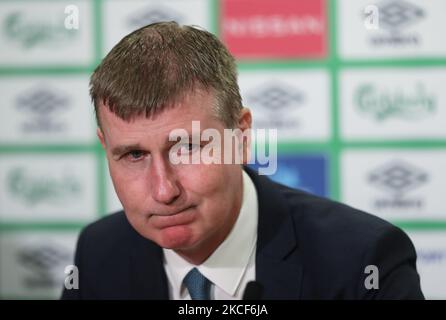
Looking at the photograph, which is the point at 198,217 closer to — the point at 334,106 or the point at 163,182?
the point at 163,182

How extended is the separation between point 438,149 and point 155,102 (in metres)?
1.40

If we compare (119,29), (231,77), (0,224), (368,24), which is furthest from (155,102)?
(0,224)

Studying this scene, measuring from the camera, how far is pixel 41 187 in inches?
94.3

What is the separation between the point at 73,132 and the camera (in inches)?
93.7

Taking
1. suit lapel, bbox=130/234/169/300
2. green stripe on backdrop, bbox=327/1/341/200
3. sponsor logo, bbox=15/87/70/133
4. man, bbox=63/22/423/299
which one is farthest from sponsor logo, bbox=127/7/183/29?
suit lapel, bbox=130/234/169/300

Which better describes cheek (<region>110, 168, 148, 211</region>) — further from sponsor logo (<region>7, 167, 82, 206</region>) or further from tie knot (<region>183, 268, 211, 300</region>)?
sponsor logo (<region>7, 167, 82, 206</region>)

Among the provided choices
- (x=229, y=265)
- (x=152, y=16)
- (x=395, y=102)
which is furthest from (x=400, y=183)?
(x=229, y=265)

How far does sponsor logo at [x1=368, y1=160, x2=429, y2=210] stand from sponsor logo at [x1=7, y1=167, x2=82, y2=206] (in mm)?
1023

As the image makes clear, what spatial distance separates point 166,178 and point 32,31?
1558mm

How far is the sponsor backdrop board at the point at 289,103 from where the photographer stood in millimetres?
2182

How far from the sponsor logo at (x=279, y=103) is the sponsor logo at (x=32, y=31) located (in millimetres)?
709

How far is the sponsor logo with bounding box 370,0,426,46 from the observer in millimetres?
2172
